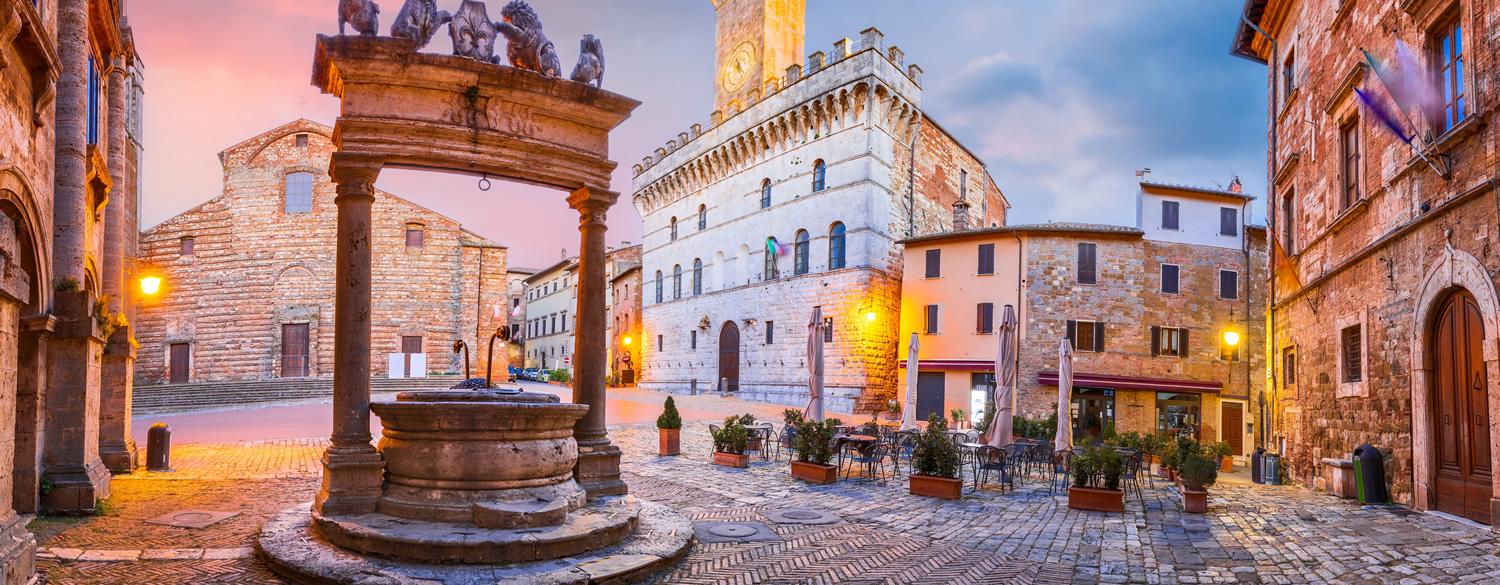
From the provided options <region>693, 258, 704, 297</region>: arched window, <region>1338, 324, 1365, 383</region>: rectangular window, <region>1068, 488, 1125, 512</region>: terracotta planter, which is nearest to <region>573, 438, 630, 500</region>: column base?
<region>1068, 488, 1125, 512</region>: terracotta planter

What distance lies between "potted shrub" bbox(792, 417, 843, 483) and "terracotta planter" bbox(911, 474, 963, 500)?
139 centimetres

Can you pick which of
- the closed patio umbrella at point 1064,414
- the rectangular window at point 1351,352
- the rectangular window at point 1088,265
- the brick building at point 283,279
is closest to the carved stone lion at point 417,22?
the closed patio umbrella at point 1064,414

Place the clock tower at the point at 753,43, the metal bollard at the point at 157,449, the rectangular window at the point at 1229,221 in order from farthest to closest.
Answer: the clock tower at the point at 753,43 < the rectangular window at the point at 1229,221 < the metal bollard at the point at 157,449

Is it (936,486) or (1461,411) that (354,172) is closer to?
(936,486)

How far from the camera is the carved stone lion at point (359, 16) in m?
7.62

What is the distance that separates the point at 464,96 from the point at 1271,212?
16489 mm

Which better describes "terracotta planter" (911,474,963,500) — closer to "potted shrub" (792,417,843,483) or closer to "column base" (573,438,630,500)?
"potted shrub" (792,417,843,483)

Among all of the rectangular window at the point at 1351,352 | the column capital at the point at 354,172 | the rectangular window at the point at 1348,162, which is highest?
the rectangular window at the point at 1348,162

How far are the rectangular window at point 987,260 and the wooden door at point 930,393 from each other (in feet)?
12.5

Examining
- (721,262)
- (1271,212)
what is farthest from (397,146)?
(721,262)

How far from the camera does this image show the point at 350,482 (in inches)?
277

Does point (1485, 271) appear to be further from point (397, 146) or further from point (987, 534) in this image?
point (397, 146)

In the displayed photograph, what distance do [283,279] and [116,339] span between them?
84.8 ft

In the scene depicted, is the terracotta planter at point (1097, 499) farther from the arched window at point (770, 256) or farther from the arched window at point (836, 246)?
the arched window at point (770, 256)
